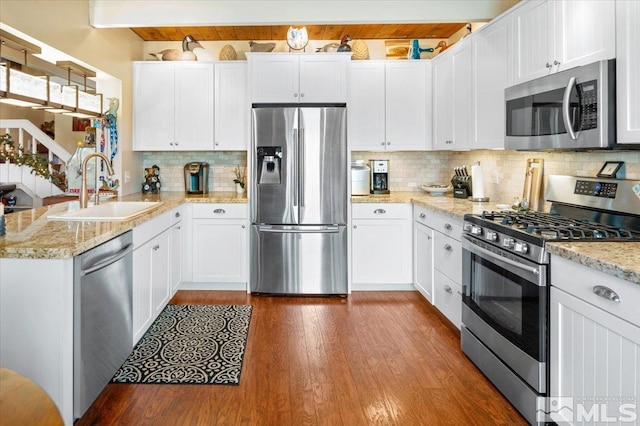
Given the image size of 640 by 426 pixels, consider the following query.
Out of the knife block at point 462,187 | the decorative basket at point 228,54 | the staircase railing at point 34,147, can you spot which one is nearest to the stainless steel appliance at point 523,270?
the knife block at point 462,187

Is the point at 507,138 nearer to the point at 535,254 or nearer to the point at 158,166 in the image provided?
the point at 535,254

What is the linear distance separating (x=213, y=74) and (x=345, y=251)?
2.28 metres

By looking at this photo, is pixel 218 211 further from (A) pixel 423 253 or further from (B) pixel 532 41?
(B) pixel 532 41

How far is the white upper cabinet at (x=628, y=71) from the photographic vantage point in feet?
6.28

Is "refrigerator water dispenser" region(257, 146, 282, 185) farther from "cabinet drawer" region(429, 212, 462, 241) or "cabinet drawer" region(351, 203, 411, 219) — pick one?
"cabinet drawer" region(429, 212, 462, 241)

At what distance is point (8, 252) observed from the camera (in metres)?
1.85

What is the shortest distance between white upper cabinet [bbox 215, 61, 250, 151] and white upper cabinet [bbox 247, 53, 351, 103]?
1.08 feet

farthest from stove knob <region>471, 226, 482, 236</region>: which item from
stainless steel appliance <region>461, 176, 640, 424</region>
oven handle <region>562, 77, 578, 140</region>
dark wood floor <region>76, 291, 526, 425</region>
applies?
dark wood floor <region>76, 291, 526, 425</region>

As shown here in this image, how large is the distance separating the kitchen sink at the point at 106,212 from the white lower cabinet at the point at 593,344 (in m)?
2.41

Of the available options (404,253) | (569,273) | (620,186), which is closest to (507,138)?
(620,186)

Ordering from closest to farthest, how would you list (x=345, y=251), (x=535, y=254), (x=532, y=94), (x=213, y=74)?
(x=535, y=254), (x=532, y=94), (x=345, y=251), (x=213, y=74)

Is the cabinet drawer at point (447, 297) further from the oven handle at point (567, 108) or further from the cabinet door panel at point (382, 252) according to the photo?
the oven handle at point (567, 108)

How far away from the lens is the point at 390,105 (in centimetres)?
458
